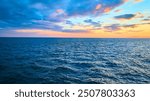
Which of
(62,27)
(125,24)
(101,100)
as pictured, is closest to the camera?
(101,100)

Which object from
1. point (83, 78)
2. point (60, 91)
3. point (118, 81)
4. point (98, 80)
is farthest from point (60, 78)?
point (60, 91)

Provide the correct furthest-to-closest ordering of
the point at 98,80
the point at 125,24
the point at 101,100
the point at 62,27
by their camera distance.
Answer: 1. the point at 62,27
2. the point at 125,24
3. the point at 98,80
4. the point at 101,100

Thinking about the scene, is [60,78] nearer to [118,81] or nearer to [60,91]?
[118,81]

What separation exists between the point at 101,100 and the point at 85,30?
14.1m

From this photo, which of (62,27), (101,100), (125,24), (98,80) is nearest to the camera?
(101,100)

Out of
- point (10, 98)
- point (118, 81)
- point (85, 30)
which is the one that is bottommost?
point (118, 81)

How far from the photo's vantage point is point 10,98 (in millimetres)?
6918

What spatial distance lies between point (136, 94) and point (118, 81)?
6518 mm

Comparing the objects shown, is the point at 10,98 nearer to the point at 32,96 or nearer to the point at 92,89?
the point at 32,96

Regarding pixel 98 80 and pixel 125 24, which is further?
pixel 125 24

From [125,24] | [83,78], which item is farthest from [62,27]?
[83,78]

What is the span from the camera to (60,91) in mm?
7020

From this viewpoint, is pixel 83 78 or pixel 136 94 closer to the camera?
pixel 136 94

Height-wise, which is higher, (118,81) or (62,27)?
(62,27)
